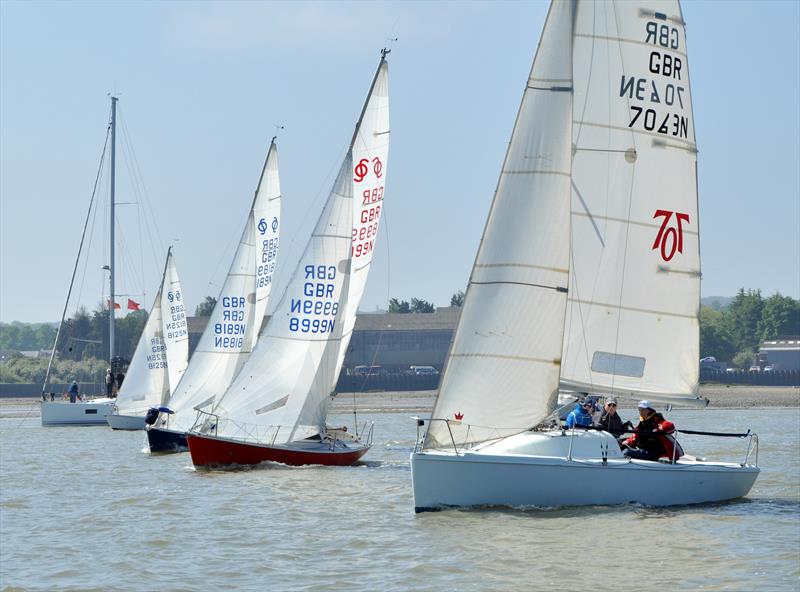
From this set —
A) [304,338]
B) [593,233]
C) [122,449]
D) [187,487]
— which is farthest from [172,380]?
[593,233]

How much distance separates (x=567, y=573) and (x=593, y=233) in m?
6.75

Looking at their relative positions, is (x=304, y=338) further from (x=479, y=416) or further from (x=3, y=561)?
(x=3, y=561)

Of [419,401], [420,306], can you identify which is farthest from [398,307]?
[419,401]

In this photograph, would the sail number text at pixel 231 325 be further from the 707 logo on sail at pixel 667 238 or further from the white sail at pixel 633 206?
the 707 logo on sail at pixel 667 238

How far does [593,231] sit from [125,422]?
A: 29572mm

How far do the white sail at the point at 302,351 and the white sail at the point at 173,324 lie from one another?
17.3 meters

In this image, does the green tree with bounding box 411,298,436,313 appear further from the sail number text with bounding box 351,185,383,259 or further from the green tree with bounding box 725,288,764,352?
the sail number text with bounding box 351,185,383,259

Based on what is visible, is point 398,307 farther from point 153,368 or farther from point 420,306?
point 153,368

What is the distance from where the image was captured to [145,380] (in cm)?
4744

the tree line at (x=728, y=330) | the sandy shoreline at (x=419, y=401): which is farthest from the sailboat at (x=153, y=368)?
the tree line at (x=728, y=330)

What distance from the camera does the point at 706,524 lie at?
1888 cm

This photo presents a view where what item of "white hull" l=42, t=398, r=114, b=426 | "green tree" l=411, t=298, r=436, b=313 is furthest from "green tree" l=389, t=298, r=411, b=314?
"white hull" l=42, t=398, r=114, b=426

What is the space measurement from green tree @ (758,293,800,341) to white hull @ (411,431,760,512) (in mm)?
111254

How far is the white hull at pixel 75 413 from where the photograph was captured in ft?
169
